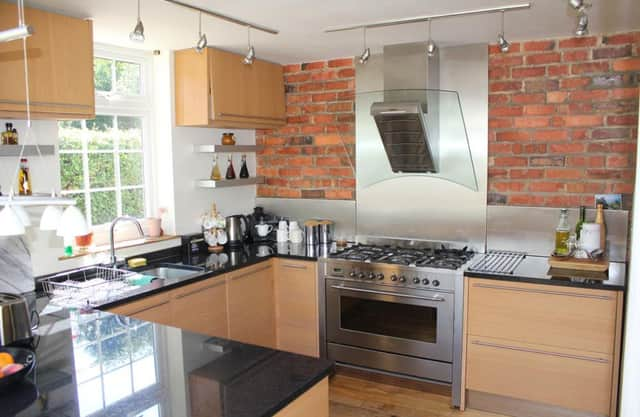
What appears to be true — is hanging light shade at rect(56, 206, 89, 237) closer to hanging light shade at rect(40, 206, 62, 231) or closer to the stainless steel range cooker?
hanging light shade at rect(40, 206, 62, 231)

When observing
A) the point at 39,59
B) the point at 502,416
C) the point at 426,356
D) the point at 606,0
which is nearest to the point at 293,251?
the point at 426,356

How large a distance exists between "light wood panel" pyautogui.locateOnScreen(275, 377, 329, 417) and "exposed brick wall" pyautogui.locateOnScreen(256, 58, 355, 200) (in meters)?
2.54

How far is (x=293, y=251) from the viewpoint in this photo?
12.7 feet

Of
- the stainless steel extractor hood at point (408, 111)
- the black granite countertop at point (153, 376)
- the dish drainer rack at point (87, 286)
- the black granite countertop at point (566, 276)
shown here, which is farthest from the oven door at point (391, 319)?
the black granite countertop at point (153, 376)

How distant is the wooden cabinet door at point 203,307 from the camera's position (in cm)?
306

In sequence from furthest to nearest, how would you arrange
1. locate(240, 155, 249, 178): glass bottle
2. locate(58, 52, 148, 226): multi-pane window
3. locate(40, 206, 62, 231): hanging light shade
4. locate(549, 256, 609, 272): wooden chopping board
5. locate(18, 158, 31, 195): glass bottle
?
locate(240, 155, 249, 178): glass bottle, locate(58, 52, 148, 226): multi-pane window, locate(549, 256, 609, 272): wooden chopping board, locate(18, 158, 31, 195): glass bottle, locate(40, 206, 62, 231): hanging light shade

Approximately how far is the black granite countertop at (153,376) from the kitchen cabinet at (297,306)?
65.6 inches

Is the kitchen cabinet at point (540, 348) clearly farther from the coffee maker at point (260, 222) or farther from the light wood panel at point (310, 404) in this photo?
the coffee maker at point (260, 222)

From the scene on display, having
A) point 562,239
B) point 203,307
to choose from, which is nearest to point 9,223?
point 203,307

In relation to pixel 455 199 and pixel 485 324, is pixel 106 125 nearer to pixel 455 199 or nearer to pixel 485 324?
pixel 455 199

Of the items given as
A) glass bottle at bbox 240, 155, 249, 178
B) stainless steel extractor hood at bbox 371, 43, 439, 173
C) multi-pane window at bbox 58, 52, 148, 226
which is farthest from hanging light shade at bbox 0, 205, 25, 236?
glass bottle at bbox 240, 155, 249, 178

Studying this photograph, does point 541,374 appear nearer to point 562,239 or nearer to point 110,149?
point 562,239

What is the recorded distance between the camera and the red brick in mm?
3328

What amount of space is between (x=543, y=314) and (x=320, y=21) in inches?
Answer: 80.9
